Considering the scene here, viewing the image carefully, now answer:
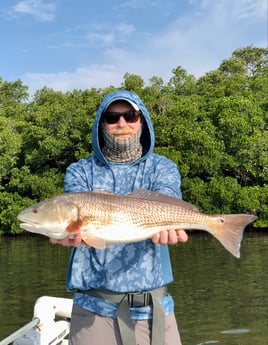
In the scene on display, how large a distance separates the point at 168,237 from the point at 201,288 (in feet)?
38.2

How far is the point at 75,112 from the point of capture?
117ft

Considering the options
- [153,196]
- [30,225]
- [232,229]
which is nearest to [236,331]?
[232,229]

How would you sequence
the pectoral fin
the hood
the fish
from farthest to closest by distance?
1. the hood
2. the fish
3. the pectoral fin

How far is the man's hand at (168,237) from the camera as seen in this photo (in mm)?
2721

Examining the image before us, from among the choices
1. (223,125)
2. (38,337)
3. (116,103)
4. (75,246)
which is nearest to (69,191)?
(75,246)

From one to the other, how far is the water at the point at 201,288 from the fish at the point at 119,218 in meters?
7.01

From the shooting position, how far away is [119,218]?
2779 millimetres

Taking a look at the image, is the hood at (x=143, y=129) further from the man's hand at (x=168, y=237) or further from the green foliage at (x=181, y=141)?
the green foliage at (x=181, y=141)

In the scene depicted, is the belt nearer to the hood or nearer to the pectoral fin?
the pectoral fin

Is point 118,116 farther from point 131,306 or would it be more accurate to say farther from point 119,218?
point 131,306

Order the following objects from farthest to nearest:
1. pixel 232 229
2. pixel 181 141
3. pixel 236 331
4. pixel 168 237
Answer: pixel 181 141, pixel 236 331, pixel 232 229, pixel 168 237

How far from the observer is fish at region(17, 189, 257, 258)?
2721 mm

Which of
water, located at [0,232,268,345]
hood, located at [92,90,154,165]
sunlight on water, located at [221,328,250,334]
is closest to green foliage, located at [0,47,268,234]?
water, located at [0,232,268,345]

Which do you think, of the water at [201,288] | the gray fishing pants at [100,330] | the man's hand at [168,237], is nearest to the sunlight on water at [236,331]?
the water at [201,288]
